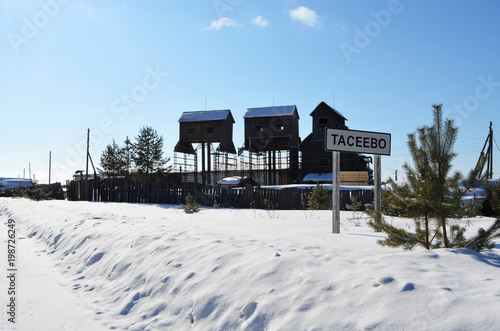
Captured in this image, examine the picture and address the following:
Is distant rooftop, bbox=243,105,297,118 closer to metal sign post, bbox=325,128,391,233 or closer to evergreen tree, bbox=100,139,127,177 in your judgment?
evergreen tree, bbox=100,139,127,177

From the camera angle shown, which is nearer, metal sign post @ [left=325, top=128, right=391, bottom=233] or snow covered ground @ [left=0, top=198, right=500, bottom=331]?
snow covered ground @ [left=0, top=198, right=500, bottom=331]

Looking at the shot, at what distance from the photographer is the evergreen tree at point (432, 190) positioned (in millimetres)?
4227

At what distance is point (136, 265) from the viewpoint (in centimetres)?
489

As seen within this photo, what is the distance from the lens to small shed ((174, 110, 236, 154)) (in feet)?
127

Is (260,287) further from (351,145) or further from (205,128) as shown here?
(205,128)

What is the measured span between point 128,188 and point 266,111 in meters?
20.9

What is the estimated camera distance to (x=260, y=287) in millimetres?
3320

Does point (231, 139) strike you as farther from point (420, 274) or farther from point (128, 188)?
point (420, 274)

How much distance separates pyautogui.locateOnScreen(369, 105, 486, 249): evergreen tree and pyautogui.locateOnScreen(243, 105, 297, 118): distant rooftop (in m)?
34.4

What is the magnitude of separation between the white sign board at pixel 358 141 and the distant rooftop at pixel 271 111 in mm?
32155

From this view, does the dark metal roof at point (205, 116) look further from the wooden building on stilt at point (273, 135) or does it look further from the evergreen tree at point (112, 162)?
the evergreen tree at point (112, 162)

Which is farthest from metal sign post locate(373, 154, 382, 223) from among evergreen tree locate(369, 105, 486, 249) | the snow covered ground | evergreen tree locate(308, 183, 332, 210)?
evergreen tree locate(308, 183, 332, 210)

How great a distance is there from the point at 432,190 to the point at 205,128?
35787 mm

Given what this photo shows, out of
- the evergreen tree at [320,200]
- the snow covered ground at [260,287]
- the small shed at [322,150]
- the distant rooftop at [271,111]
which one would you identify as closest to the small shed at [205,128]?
the distant rooftop at [271,111]
